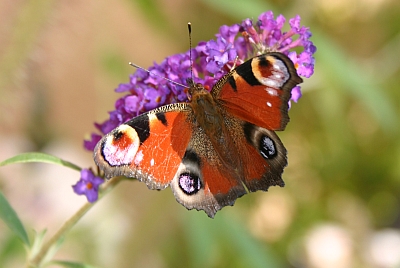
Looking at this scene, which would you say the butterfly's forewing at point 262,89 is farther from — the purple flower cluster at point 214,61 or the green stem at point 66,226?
the green stem at point 66,226

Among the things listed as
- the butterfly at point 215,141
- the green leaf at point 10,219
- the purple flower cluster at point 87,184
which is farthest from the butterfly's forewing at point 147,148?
the green leaf at point 10,219

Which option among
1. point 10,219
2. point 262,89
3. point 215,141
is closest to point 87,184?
point 10,219

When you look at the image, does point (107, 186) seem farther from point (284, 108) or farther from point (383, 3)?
point (383, 3)

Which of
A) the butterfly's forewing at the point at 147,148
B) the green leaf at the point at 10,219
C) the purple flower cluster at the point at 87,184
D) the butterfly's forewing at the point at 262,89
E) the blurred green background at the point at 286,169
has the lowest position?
the green leaf at the point at 10,219

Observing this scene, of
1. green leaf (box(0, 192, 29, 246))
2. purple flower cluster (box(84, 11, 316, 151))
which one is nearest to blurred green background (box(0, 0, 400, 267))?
purple flower cluster (box(84, 11, 316, 151))

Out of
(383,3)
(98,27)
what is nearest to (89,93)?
(98,27)

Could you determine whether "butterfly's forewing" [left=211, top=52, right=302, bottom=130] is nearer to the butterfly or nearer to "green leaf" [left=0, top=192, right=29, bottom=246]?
the butterfly

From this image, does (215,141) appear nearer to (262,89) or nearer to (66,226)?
(262,89)
